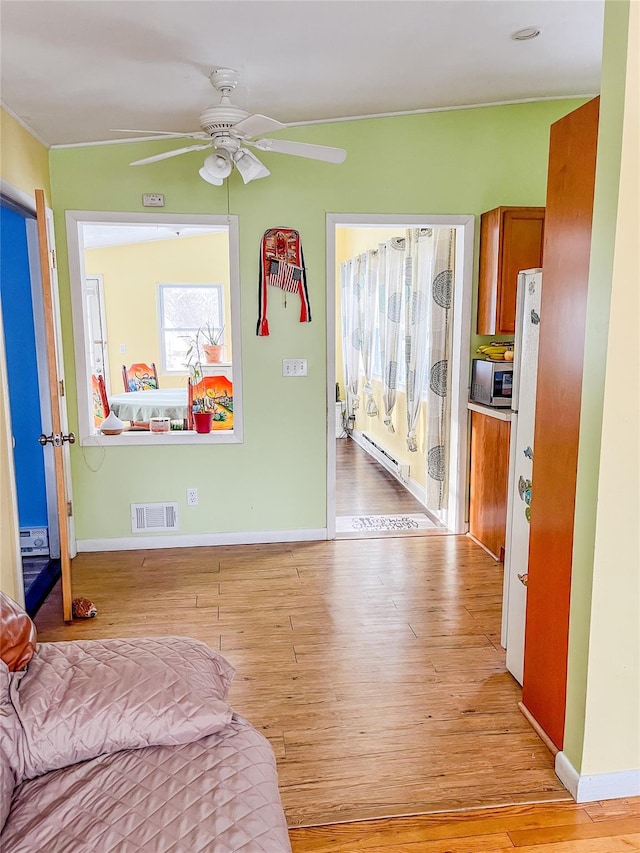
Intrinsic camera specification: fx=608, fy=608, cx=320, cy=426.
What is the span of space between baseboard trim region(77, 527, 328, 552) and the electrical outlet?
1084 millimetres

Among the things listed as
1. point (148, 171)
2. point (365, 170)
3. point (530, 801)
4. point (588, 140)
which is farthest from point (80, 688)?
point (365, 170)

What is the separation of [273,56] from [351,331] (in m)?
5.08

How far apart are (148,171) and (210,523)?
2.29 m

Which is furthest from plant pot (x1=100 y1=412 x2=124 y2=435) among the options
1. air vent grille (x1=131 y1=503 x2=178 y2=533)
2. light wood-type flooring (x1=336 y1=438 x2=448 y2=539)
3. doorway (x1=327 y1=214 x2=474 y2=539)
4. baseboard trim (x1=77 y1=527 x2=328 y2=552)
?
light wood-type flooring (x1=336 y1=438 x2=448 y2=539)

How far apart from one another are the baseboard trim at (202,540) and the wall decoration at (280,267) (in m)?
1.37

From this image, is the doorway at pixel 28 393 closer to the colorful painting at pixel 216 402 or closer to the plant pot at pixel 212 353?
the colorful painting at pixel 216 402

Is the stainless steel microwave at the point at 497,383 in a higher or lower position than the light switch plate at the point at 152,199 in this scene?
lower

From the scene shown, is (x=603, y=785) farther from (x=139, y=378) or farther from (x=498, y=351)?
(x=139, y=378)

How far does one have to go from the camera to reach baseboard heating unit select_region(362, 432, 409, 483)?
18.6 feet

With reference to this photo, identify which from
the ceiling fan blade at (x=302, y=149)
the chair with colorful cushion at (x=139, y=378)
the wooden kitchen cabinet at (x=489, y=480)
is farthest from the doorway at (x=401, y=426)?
the chair with colorful cushion at (x=139, y=378)

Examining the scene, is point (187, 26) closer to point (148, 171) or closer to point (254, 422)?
point (148, 171)

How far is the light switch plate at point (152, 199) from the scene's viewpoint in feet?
12.4

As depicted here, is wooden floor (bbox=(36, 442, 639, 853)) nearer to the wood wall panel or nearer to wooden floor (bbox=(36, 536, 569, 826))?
wooden floor (bbox=(36, 536, 569, 826))

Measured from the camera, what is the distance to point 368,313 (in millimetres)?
6727
